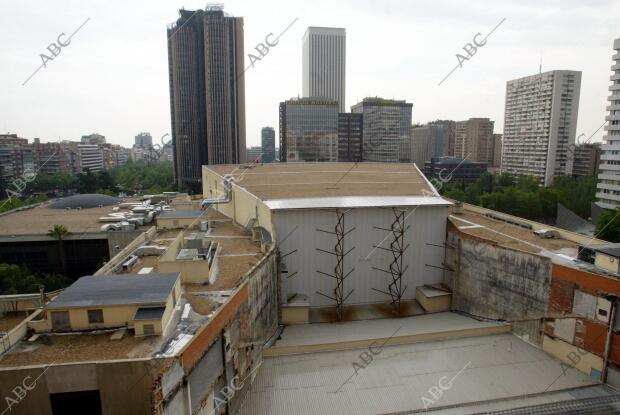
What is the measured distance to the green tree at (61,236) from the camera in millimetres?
29891

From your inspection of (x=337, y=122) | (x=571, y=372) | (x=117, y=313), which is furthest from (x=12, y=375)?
(x=337, y=122)

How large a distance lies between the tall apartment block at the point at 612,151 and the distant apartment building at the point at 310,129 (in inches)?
1830

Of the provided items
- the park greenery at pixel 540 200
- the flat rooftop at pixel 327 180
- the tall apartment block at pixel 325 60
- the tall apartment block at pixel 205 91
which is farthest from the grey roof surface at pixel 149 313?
the tall apartment block at pixel 325 60

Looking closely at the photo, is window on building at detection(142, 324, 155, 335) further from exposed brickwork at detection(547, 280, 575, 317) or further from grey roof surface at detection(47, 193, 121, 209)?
grey roof surface at detection(47, 193, 121, 209)

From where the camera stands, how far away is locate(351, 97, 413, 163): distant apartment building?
87.7 m

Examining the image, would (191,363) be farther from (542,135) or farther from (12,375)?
(542,135)

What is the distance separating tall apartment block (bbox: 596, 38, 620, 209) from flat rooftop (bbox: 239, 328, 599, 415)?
125ft

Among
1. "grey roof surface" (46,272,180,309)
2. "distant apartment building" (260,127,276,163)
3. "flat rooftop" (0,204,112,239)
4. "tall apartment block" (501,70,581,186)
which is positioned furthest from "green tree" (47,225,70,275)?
"distant apartment building" (260,127,276,163)

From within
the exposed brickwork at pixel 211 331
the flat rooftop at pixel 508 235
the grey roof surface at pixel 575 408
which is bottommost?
the grey roof surface at pixel 575 408

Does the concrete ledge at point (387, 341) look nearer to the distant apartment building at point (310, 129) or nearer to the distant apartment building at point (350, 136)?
the distant apartment building at point (310, 129)

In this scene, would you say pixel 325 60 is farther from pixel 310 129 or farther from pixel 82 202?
pixel 82 202

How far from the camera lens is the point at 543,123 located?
7512 centimetres

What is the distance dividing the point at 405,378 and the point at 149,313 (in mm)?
9862

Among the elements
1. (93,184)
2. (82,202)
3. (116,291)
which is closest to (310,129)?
(93,184)
